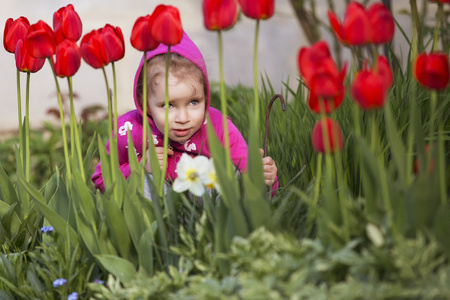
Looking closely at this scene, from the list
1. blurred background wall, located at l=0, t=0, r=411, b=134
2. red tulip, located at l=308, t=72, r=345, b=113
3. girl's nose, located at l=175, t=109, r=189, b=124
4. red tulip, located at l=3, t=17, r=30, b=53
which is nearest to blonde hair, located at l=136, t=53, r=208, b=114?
girl's nose, located at l=175, t=109, r=189, b=124

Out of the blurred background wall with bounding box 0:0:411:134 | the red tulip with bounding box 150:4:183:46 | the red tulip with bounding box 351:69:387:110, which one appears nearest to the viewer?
the red tulip with bounding box 351:69:387:110

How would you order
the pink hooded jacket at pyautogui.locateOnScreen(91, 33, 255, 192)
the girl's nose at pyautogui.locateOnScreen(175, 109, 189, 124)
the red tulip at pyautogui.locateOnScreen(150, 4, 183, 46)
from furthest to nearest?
the pink hooded jacket at pyautogui.locateOnScreen(91, 33, 255, 192) → the girl's nose at pyautogui.locateOnScreen(175, 109, 189, 124) → the red tulip at pyautogui.locateOnScreen(150, 4, 183, 46)

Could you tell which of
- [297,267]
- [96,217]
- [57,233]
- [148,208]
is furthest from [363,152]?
[57,233]

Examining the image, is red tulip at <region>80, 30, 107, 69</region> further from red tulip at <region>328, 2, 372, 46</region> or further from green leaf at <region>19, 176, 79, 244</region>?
red tulip at <region>328, 2, 372, 46</region>

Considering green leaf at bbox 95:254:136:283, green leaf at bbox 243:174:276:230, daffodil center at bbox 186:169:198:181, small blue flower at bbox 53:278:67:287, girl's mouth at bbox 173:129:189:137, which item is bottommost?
small blue flower at bbox 53:278:67:287

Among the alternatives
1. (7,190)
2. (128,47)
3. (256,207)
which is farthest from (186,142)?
(128,47)

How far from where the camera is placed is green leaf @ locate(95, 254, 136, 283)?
1.24m

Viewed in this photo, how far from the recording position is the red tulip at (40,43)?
1.33 metres

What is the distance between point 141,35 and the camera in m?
1.29

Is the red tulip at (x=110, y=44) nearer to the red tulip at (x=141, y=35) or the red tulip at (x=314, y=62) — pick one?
the red tulip at (x=141, y=35)

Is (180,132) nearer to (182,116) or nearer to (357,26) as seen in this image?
(182,116)

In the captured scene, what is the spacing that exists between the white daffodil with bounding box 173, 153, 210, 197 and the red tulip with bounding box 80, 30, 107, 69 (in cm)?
31

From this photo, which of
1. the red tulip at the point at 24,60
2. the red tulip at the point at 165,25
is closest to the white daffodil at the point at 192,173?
the red tulip at the point at 165,25

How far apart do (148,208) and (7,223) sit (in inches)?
21.7
